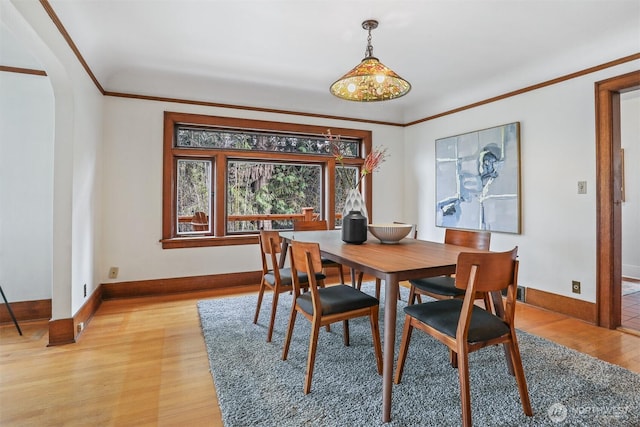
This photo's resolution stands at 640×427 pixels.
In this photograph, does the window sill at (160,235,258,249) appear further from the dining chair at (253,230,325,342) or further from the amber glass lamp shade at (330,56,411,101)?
the amber glass lamp shade at (330,56,411,101)

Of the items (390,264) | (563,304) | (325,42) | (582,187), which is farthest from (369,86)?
(563,304)

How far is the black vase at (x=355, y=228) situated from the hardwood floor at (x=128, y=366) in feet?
4.25

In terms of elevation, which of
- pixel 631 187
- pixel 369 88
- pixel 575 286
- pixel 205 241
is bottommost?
pixel 575 286

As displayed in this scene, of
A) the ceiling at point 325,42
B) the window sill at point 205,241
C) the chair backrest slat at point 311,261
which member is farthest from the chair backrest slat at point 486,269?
the window sill at point 205,241

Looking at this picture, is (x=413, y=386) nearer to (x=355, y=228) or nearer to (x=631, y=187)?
(x=355, y=228)

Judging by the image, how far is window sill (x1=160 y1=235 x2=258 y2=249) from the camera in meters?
3.67

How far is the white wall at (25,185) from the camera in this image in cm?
273

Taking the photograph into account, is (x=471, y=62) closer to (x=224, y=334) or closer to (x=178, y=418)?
(x=224, y=334)

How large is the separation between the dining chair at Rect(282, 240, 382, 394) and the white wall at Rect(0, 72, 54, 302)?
2458 millimetres

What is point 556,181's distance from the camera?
10.1 ft

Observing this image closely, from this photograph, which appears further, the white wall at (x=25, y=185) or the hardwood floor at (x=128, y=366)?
the white wall at (x=25, y=185)

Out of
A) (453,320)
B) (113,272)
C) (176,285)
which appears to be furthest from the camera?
(176,285)

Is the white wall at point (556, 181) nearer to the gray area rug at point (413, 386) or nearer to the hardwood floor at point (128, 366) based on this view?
the hardwood floor at point (128, 366)

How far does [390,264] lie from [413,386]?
749 mm
